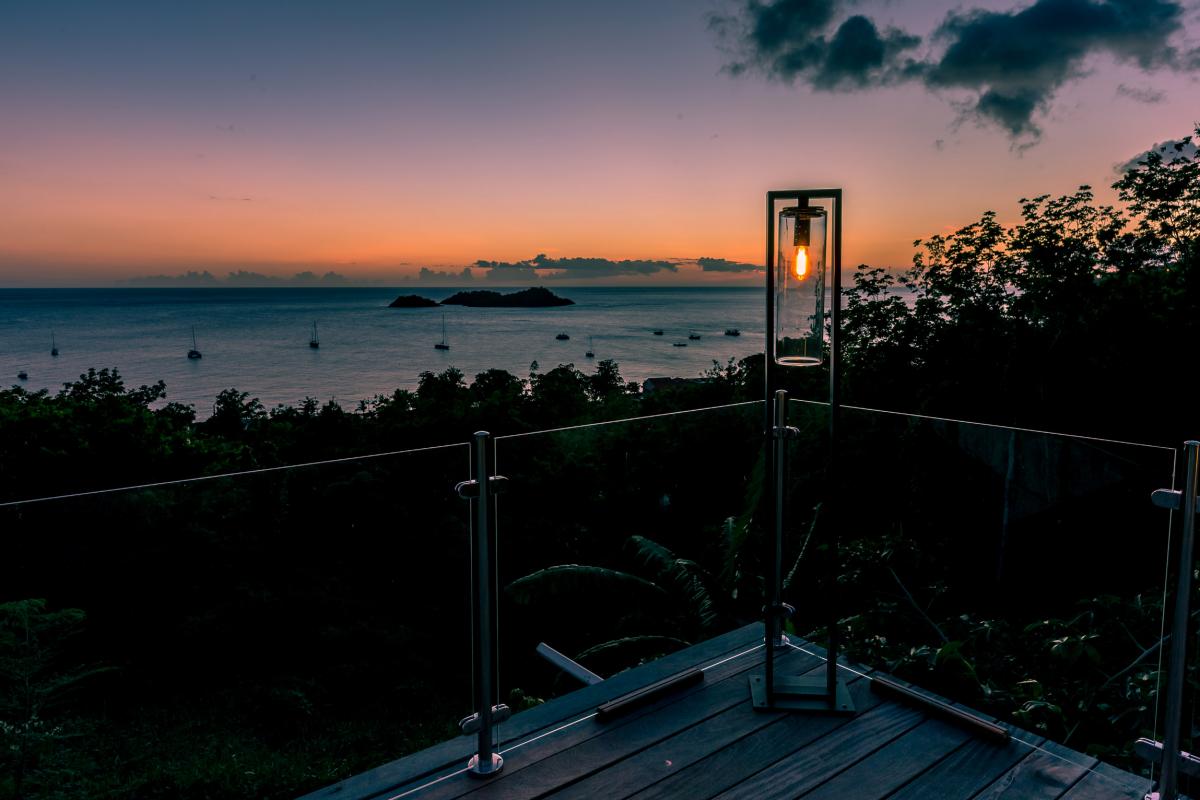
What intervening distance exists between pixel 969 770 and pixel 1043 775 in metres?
0.20

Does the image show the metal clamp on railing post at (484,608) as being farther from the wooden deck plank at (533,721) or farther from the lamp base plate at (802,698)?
the lamp base plate at (802,698)

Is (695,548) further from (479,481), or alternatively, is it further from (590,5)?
(590,5)

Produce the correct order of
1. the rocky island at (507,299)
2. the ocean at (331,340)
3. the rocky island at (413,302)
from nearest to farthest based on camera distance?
the ocean at (331,340)
the rocky island at (413,302)
the rocky island at (507,299)

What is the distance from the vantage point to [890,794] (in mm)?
1977

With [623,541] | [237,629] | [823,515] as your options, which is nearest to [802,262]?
[823,515]

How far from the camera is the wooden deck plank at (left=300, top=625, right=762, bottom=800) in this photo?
2.02 meters

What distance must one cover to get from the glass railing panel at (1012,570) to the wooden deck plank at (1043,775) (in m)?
0.12

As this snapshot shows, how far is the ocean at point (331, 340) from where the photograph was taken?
145ft

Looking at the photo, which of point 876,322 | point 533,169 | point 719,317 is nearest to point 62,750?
point 876,322

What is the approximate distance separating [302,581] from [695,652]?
1.56 metres

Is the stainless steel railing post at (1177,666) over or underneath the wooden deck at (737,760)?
over

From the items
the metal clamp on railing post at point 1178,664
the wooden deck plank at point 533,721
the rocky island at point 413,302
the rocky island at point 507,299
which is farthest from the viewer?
the rocky island at point 507,299

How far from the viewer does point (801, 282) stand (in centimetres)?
238

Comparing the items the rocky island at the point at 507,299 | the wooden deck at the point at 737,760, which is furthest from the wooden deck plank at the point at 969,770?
the rocky island at the point at 507,299
